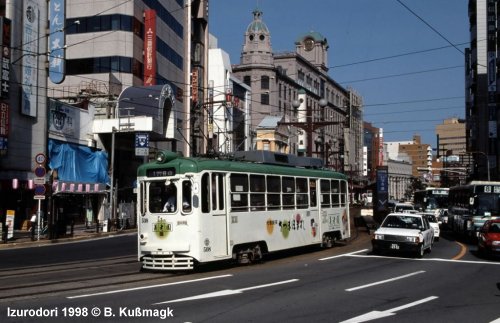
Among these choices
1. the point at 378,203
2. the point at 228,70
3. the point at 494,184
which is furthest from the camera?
the point at 228,70

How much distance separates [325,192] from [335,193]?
3.92 ft

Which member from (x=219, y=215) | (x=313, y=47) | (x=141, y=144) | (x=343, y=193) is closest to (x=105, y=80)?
(x=141, y=144)

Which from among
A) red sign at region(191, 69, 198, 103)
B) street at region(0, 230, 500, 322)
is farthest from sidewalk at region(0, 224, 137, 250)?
red sign at region(191, 69, 198, 103)

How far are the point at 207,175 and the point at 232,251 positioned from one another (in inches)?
94.8

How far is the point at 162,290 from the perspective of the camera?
40.1 ft

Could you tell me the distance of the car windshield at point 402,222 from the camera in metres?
21.5

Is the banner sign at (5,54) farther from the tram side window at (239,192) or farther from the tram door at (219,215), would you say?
the tram door at (219,215)

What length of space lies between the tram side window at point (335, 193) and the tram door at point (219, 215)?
8.21 meters

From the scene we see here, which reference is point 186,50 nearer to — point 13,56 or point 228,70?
point 228,70

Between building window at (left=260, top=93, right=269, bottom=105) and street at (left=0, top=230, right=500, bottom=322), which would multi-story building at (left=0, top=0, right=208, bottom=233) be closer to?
street at (left=0, top=230, right=500, bottom=322)

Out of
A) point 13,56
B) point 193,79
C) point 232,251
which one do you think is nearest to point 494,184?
point 232,251

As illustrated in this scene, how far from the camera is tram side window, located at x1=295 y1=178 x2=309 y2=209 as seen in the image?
20.1 metres

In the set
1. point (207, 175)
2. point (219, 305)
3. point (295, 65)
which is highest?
point (295, 65)

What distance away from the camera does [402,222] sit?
2183 centimetres
